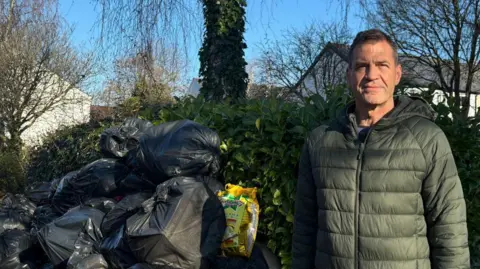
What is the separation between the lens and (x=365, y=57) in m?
1.80

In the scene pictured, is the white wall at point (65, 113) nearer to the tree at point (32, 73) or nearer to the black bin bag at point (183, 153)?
the tree at point (32, 73)

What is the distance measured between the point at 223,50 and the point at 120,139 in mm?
1986

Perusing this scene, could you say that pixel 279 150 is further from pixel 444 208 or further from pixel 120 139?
pixel 120 139

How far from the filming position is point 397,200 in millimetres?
1706

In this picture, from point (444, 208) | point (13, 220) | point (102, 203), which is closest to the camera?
point (444, 208)

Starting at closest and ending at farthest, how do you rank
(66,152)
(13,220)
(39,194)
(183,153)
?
(183,153) < (13,220) < (39,194) < (66,152)

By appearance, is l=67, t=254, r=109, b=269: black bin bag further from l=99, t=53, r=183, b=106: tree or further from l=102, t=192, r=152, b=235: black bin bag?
l=99, t=53, r=183, b=106: tree

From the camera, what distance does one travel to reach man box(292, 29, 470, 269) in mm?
1688

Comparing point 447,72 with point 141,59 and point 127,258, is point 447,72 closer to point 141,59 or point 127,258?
point 141,59

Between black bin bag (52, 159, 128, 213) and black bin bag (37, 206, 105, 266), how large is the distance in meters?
0.43

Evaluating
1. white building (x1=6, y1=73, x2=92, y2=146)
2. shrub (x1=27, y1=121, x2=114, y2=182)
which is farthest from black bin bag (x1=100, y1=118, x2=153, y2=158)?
white building (x1=6, y1=73, x2=92, y2=146)

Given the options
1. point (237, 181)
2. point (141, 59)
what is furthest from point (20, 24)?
point (237, 181)

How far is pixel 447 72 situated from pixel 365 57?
1386cm

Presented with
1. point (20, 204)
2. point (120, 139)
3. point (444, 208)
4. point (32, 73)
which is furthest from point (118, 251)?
point (32, 73)
